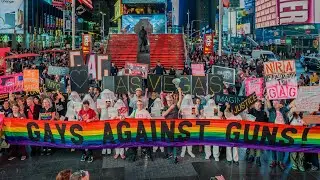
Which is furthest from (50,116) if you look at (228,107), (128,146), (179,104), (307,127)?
(307,127)

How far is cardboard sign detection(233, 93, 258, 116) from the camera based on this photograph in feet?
33.9

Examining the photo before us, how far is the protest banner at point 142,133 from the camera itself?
10008 mm

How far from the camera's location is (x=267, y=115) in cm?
1100

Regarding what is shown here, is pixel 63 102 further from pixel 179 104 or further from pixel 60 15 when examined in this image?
pixel 60 15

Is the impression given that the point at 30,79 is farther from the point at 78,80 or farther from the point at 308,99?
the point at 308,99

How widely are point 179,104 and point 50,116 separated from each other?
3.45 meters

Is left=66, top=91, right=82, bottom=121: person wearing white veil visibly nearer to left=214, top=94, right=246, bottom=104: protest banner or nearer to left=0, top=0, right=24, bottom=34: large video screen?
left=214, top=94, right=246, bottom=104: protest banner

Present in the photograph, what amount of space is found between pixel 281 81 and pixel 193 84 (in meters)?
2.60

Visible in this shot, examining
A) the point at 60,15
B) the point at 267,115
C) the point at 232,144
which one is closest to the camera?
the point at 232,144

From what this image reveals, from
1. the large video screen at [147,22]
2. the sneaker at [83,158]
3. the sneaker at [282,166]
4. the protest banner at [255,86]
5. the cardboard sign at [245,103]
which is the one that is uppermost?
the large video screen at [147,22]

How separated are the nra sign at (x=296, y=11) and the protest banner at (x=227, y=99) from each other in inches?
1951

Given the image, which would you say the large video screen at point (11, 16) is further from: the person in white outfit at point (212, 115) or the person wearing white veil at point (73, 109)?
the person in white outfit at point (212, 115)

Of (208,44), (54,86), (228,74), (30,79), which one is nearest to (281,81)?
(228,74)

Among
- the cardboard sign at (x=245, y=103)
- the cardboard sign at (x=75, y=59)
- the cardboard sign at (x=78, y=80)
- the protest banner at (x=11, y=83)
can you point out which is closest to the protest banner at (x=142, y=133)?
the cardboard sign at (x=245, y=103)
